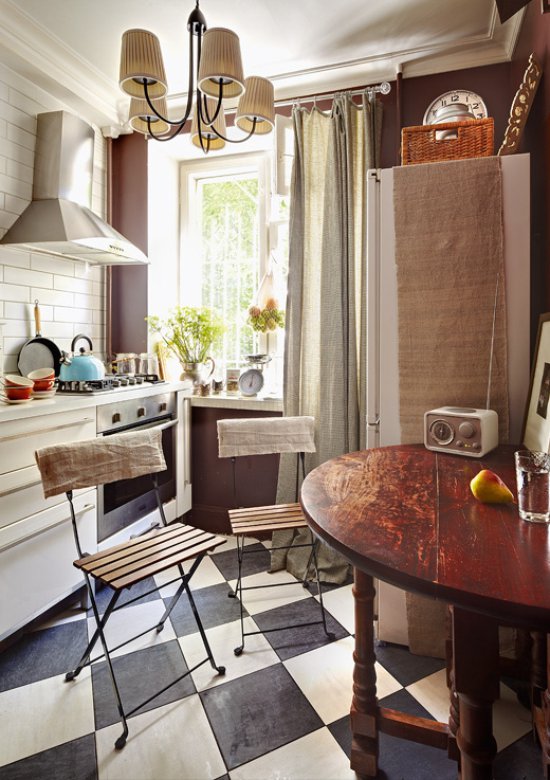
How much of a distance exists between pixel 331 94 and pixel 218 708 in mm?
3204

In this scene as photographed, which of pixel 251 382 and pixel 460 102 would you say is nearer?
pixel 460 102

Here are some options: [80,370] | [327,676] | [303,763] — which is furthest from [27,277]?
[303,763]

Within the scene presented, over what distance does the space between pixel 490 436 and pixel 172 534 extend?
1.27 meters

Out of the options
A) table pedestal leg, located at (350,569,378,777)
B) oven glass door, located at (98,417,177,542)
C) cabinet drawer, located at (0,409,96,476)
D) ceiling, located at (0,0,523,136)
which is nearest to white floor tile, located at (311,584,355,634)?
table pedestal leg, located at (350,569,378,777)

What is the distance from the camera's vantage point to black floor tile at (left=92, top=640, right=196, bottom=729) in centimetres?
169

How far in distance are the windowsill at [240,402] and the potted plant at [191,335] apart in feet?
0.56

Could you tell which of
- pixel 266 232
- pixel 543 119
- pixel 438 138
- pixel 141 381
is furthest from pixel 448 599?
pixel 266 232

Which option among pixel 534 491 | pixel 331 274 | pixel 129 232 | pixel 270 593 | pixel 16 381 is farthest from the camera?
pixel 129 232

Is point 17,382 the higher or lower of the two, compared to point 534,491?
higher

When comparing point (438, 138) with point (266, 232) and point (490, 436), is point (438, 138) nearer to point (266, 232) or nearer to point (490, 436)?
point (490, 436)

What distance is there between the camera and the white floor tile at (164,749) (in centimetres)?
142

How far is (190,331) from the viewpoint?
3.26m

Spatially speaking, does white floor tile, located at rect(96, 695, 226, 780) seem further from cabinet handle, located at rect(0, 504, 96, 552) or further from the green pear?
the green pear

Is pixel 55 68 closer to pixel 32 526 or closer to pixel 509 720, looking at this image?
pixel 32 526
